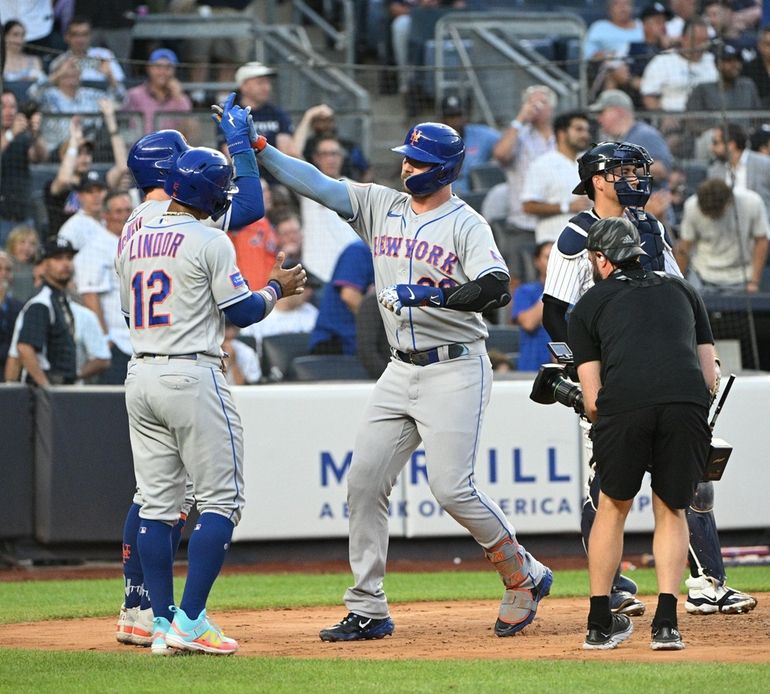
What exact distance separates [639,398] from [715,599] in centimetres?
192

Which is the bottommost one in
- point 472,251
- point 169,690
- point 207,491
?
point 169,690

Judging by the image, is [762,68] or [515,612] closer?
[515,612]

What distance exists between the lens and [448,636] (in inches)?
257

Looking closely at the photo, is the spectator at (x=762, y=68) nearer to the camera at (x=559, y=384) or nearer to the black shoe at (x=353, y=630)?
the camera at (x=559, y=384)

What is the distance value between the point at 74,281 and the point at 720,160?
6.04 meters

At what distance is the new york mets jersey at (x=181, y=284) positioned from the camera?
227 inches

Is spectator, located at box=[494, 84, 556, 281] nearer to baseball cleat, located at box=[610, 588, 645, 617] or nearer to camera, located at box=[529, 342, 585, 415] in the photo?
baseball cleat, located at box=[610, 588, 645, 617]

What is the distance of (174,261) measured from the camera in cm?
579

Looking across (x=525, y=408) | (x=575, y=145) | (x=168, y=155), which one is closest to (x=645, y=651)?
(x=168, y=155)

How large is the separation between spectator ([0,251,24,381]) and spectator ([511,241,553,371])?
13.0 ft

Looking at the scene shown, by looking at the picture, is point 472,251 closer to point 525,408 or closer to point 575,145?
point 525,408

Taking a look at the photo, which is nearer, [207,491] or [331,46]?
[207,491]

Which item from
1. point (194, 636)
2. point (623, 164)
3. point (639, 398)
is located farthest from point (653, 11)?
point (194, 636)

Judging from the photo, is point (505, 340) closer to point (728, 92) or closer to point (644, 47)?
point (728, 92)
